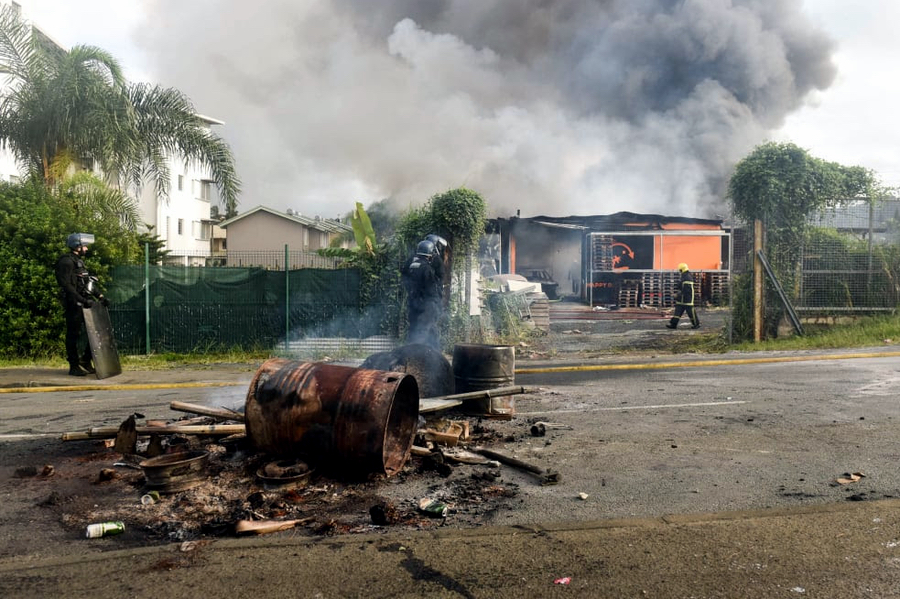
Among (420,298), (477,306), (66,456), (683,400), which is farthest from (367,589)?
(477,306)

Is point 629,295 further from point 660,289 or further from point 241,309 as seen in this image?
point 241,309

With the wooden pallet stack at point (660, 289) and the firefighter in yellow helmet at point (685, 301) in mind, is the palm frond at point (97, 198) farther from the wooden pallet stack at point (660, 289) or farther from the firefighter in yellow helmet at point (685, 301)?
the wooden pallet stack at point (660, 289)

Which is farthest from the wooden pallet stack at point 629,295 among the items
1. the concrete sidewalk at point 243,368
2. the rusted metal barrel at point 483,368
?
the rusted metal barrel at point 483,368

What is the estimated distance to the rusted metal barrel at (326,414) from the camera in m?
4.92

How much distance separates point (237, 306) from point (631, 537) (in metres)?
10.9

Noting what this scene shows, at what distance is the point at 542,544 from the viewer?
3926 millimetres

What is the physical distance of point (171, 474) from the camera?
4.83m

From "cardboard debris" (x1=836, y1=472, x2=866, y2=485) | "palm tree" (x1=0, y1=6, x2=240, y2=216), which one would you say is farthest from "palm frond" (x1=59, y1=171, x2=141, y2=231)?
"cardboard debris" (x1=836, y1=472, x2=866, y2=485)

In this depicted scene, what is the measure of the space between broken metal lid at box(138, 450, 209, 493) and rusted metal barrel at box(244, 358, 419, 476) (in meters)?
0.51

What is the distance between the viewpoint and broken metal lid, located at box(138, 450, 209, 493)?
4.80m

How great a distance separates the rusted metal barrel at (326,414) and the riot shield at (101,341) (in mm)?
6383

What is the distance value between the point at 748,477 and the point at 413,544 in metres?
2.60

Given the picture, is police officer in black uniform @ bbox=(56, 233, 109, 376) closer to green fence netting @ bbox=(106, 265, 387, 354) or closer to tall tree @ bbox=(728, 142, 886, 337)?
green fence netting @ bbox=(106, 265, 387, 354)

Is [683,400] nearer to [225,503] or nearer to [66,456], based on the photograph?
[225,503]
